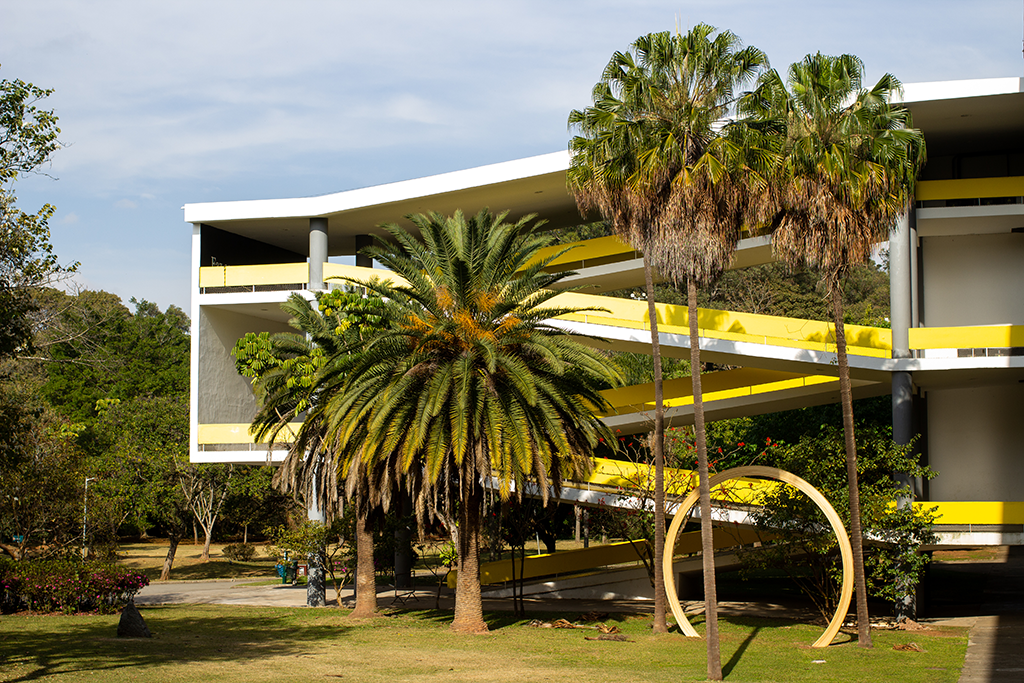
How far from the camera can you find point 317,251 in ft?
118

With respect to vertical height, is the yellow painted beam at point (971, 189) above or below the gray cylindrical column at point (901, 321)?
above

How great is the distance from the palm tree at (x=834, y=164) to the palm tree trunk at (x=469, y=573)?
30.7ft

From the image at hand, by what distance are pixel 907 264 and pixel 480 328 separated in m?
12.9

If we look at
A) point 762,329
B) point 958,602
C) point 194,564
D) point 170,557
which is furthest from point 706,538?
point 194,564

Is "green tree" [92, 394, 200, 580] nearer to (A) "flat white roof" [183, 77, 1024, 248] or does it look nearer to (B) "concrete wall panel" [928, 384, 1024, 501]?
(A) "flat white roof" [183, 77, 1024, 248]

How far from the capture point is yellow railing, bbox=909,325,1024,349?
87.6 feet

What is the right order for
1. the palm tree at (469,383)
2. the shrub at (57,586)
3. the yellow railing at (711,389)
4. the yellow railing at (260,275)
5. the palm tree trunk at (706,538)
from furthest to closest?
the yellow railing at (260,275), the yellow railing at (711,389), the shrub at (57,586), the palm tree at (469,383), the palm tree trunk at (706,538)

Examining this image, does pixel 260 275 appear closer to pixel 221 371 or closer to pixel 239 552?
pixel 221 371

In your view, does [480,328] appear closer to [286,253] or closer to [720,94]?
[720,94]

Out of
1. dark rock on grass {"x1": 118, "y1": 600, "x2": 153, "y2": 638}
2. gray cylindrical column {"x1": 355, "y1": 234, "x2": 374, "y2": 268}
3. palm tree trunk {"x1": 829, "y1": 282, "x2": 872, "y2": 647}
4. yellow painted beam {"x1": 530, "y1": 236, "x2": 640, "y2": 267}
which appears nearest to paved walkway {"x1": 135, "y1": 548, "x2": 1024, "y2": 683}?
palm tree trunk {"x1": 829, "y1": 282, "x2": 872, "y2": 647}

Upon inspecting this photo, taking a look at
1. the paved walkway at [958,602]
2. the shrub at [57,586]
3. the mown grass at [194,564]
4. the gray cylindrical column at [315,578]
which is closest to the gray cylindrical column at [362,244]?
the gray cylindrical column at [315,578]

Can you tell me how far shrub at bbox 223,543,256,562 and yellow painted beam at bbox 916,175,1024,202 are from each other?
42.0 meters

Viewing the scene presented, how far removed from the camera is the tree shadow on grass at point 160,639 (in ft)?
59.7

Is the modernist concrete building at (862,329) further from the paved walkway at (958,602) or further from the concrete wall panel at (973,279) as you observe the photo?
the paved walkway at (958,602)
